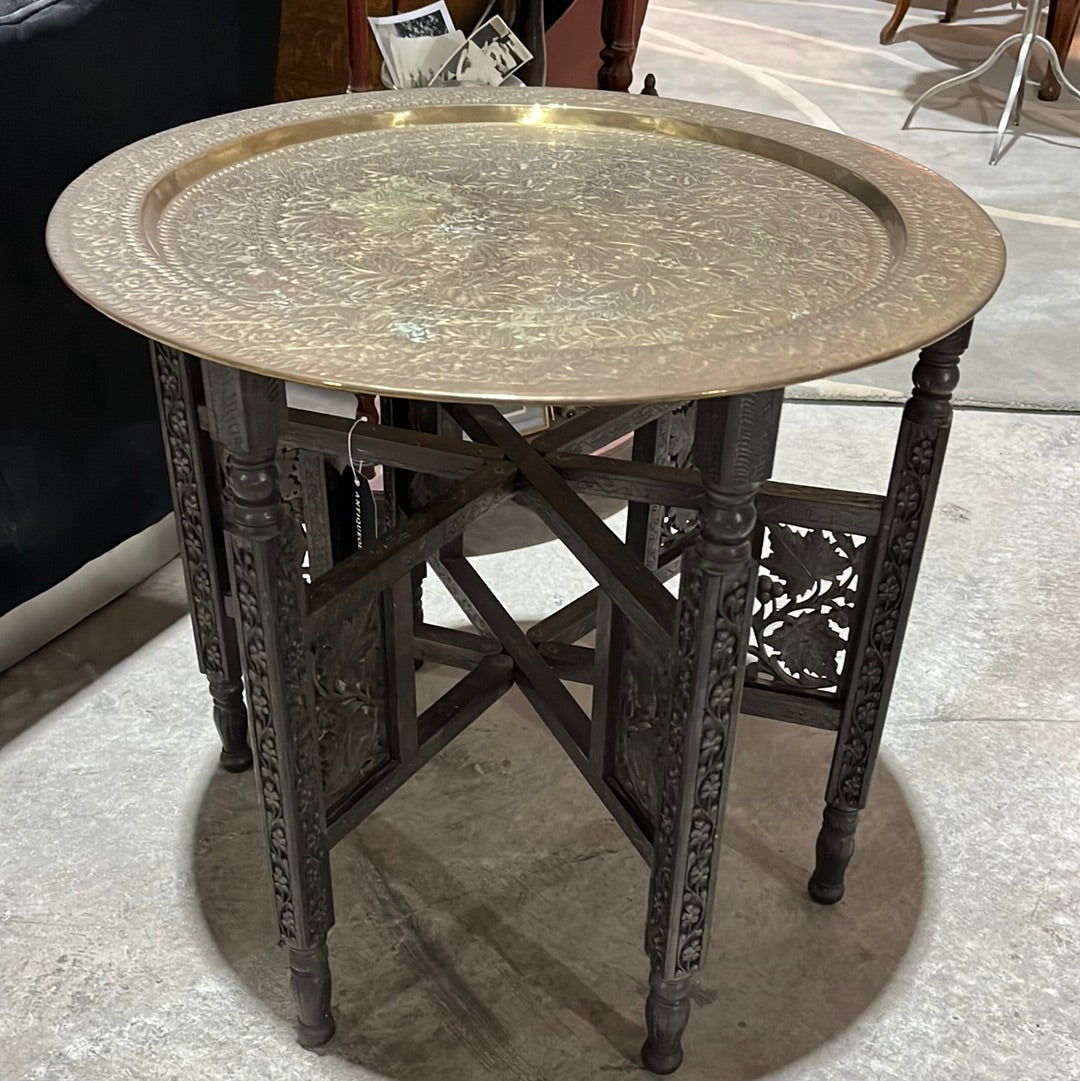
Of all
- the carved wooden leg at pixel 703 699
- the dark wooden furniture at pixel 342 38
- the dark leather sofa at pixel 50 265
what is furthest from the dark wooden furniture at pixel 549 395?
the dark wooden furniture at pixel 342 38

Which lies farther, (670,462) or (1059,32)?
(1059,32)

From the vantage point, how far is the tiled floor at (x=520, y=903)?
1.30 metres

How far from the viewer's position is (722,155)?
1.39 metres

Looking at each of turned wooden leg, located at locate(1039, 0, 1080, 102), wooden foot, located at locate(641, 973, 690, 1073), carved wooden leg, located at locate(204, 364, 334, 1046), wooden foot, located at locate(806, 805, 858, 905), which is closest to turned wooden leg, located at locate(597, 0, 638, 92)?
carved wooden leg, located at locate(204, 364, 334, 1046)

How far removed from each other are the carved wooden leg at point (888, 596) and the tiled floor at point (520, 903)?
4.6 inches

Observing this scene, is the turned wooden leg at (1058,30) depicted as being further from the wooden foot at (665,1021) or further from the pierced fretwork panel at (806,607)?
the wooden foot at (665,1021)

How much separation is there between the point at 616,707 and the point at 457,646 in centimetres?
38

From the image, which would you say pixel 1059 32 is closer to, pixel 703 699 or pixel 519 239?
pixel 519 239

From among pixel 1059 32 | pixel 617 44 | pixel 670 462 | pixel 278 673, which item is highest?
pixel 617 44

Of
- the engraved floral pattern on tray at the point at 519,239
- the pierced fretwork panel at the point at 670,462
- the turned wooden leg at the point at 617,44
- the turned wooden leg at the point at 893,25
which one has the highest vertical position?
the engraved floral pattern on tray at the point at 519,239

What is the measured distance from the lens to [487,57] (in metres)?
1.90

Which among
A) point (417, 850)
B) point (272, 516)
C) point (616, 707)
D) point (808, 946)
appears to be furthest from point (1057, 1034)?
point (272, 516)

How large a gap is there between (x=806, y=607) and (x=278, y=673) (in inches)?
23.1

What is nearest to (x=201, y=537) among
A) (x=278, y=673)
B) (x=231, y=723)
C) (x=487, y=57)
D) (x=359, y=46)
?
(x=231, y=723)
